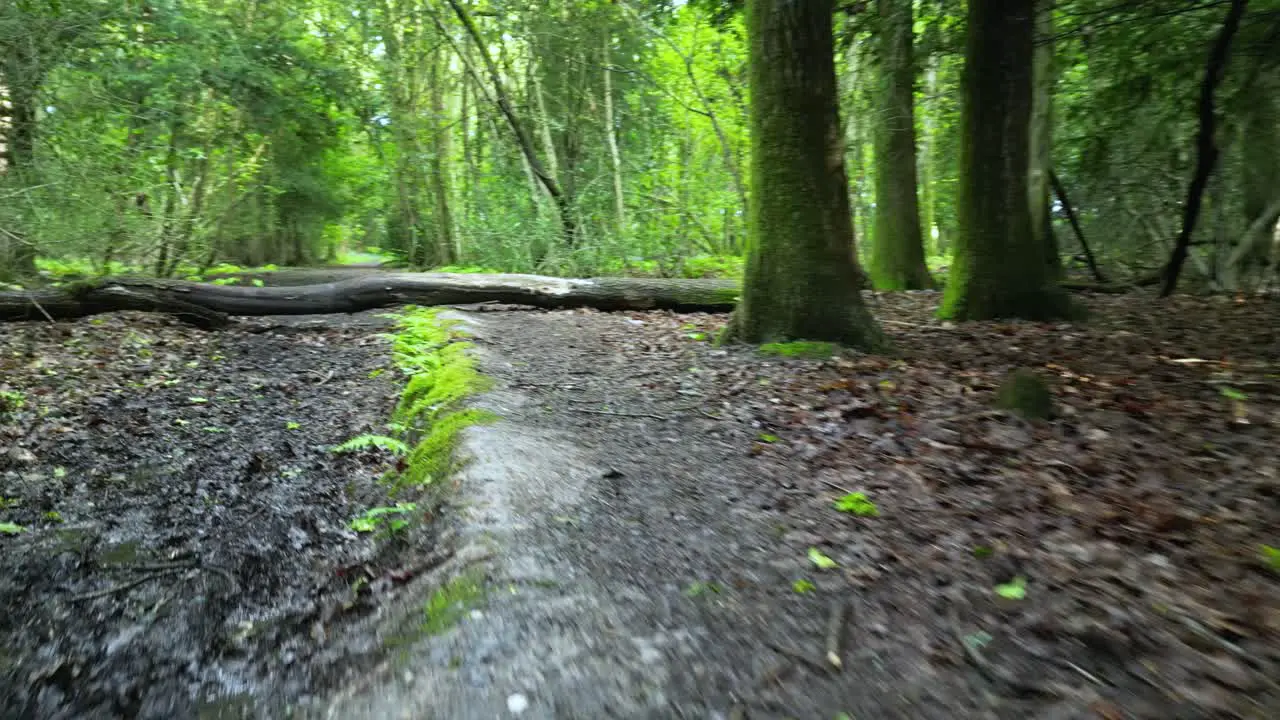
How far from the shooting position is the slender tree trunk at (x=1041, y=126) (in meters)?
8.71

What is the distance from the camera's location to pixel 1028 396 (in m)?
4.88

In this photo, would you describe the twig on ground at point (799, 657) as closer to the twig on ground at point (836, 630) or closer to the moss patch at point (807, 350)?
the twig on ground at point (836, 630)

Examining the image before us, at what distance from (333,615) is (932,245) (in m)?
25.7

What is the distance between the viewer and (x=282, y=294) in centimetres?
1125

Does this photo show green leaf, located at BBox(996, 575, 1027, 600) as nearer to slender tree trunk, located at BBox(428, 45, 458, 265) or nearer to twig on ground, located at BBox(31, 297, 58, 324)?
twig on ground, located at BBox(31, 297, 58, 324)

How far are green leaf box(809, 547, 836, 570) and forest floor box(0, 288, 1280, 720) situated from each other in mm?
17

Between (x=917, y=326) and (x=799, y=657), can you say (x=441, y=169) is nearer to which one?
(x=917, y=326)

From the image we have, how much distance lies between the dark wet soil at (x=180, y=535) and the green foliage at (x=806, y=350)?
356 centimetres

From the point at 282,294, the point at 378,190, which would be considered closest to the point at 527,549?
the point at 282,294

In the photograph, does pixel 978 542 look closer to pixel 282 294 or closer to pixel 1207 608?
pixel 1207 608

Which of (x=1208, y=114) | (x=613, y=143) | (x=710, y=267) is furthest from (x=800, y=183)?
(x=613, y=143)

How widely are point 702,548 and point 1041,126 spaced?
8.52m

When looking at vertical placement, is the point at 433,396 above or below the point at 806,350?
below

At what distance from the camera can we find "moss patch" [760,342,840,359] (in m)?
6.88
